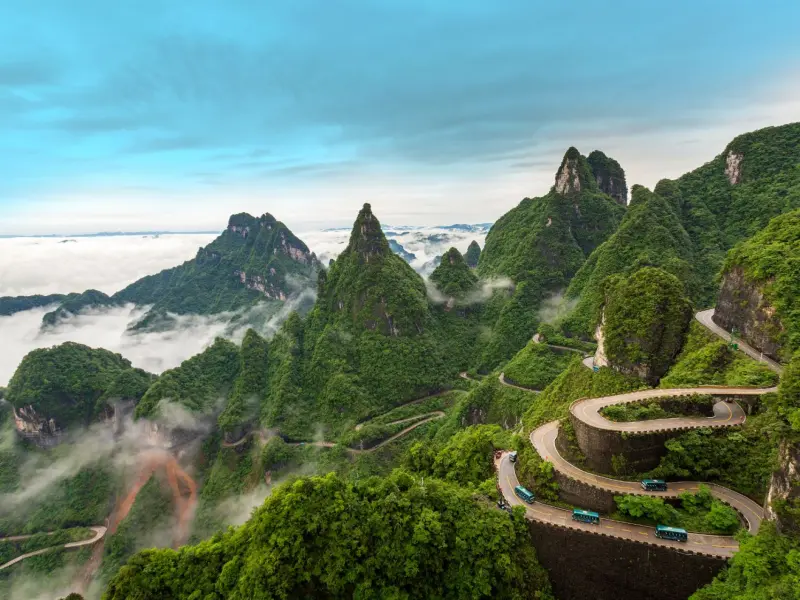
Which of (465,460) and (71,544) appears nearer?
(465,460)

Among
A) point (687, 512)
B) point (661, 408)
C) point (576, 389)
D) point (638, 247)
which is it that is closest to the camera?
point (687, 512)

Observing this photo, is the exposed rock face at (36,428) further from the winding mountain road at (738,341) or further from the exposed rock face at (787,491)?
the winding mountain road at (738,341)

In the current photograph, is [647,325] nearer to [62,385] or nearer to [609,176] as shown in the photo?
[609,176]

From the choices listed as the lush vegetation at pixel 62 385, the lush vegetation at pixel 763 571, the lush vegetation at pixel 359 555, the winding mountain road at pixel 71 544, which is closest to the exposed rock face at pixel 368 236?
the lush vegetation at pixel 62 385

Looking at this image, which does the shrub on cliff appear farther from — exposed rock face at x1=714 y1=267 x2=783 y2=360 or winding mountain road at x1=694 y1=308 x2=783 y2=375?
exposed rock face at x1=714 y1=267 x2=783 y2=360

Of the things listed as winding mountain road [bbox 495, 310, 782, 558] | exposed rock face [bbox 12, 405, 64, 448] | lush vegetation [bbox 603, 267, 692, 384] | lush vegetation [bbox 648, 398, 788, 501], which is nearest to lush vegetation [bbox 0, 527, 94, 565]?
exposed rock face [bbox 12, 405, 64, 448]

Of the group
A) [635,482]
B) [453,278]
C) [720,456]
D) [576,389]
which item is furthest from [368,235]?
[720,456]
